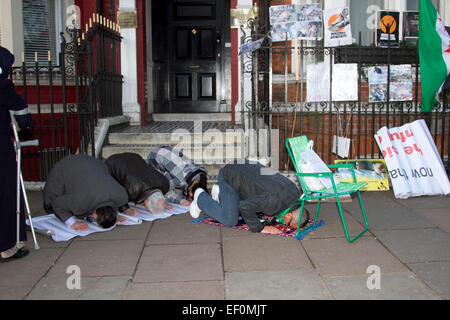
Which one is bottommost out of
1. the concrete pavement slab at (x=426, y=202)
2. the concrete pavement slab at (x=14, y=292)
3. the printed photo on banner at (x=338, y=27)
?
the concrete pavement slab at (x=14, y=292)

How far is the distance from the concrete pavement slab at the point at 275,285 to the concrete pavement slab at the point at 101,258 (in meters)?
0.95

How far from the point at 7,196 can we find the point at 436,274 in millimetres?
3846

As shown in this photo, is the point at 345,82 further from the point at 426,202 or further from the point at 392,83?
the point at 426,202

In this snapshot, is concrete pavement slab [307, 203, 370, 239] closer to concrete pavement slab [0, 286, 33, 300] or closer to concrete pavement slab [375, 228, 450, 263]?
concrete pavement slab [375, 228, 450, 263]

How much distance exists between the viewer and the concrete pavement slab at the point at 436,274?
349 centimetres

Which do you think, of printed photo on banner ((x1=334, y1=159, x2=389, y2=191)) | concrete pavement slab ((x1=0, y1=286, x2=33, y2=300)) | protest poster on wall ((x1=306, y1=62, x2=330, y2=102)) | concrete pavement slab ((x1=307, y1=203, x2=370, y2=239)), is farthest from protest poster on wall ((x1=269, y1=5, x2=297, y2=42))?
concrete pavement slab ((x1=0, y1=286, x2=33, y2=300))

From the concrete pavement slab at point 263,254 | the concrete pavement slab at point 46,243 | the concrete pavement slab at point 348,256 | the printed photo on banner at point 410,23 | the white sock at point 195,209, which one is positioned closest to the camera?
the concrete pavement slab at point 348,256

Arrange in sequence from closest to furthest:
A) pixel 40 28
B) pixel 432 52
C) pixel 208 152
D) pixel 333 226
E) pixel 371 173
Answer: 1. pixel 333 226
2. pixel 432 52
3. pixel 371 173
4. pixel 208 152
5. pixel 40 28

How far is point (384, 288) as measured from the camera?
352cm

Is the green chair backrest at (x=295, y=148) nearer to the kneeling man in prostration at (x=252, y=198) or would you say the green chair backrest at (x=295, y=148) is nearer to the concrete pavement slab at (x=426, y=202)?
the kneeling man in prostration at (x=252, y=198)

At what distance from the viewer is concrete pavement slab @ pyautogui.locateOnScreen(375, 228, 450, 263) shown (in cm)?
419

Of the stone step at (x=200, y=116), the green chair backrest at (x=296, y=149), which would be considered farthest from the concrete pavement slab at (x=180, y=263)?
the stone step at (x=200, y=116)

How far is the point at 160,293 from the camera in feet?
11.5

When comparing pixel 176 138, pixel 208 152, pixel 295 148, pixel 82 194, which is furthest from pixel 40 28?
pixel 295 148
